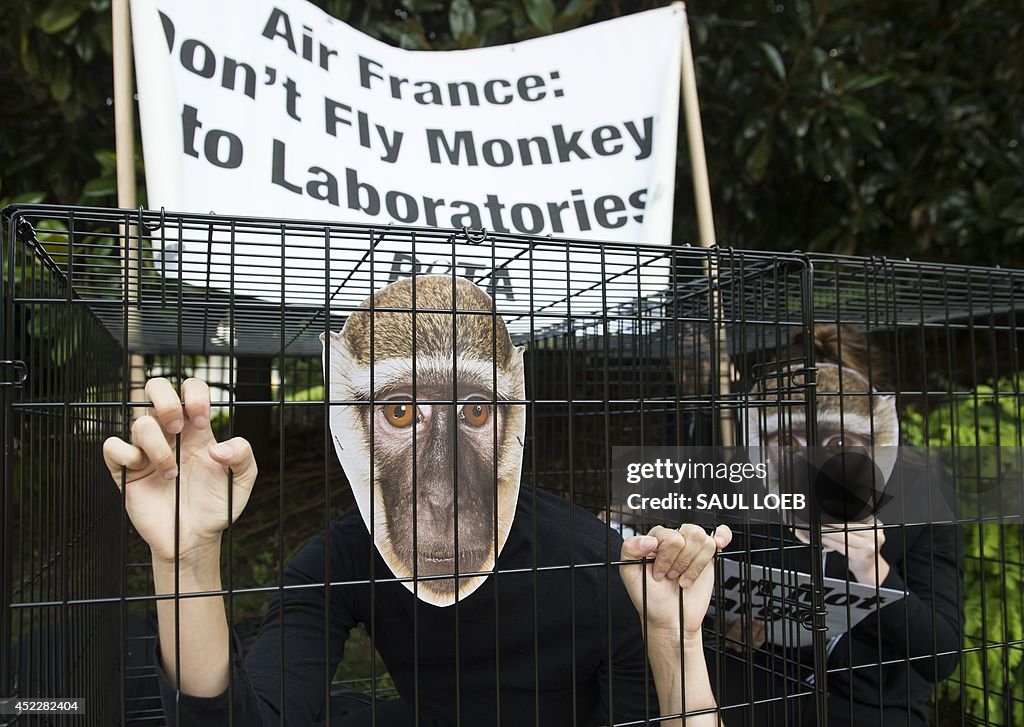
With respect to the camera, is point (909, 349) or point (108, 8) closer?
point (108, 8)

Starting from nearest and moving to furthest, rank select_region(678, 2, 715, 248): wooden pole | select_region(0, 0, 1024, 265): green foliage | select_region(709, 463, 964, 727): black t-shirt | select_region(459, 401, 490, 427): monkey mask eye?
select_region(459, 401, 490, 427): monkey mask eye → select_region(709, 463, 964, 727): black t-shirt → select_region(678, 2, 715, 248): wooden pole → select_region(0, 0, 1024, 265): green foliage

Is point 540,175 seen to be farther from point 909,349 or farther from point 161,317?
point 909,349

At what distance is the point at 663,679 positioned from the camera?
3.28ft

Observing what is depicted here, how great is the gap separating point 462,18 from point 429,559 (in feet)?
5.40

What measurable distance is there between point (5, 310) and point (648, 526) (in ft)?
2.90

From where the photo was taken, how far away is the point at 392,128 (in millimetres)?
1397

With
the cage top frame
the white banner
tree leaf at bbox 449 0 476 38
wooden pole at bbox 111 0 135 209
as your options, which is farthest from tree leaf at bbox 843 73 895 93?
wooden pole at bbox 111 0 135 209

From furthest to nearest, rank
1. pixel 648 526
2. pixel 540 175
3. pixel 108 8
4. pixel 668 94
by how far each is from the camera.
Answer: pixel 108 8 < pixel 668 94 < pixel 540 175 < pixel 648 526

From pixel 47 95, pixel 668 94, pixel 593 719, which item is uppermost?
pixel 47 95

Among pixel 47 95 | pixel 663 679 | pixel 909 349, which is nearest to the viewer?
pixel 663 679

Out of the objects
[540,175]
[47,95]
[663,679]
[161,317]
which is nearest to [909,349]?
[540,175]

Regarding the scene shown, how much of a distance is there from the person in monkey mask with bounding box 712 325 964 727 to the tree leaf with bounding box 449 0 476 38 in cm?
125

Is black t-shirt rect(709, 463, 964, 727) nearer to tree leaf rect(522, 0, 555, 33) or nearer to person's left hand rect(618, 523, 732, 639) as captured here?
person's left hand rect(618, 523, 732, 639)

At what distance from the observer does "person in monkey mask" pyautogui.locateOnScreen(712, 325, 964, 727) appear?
44.1 inches
